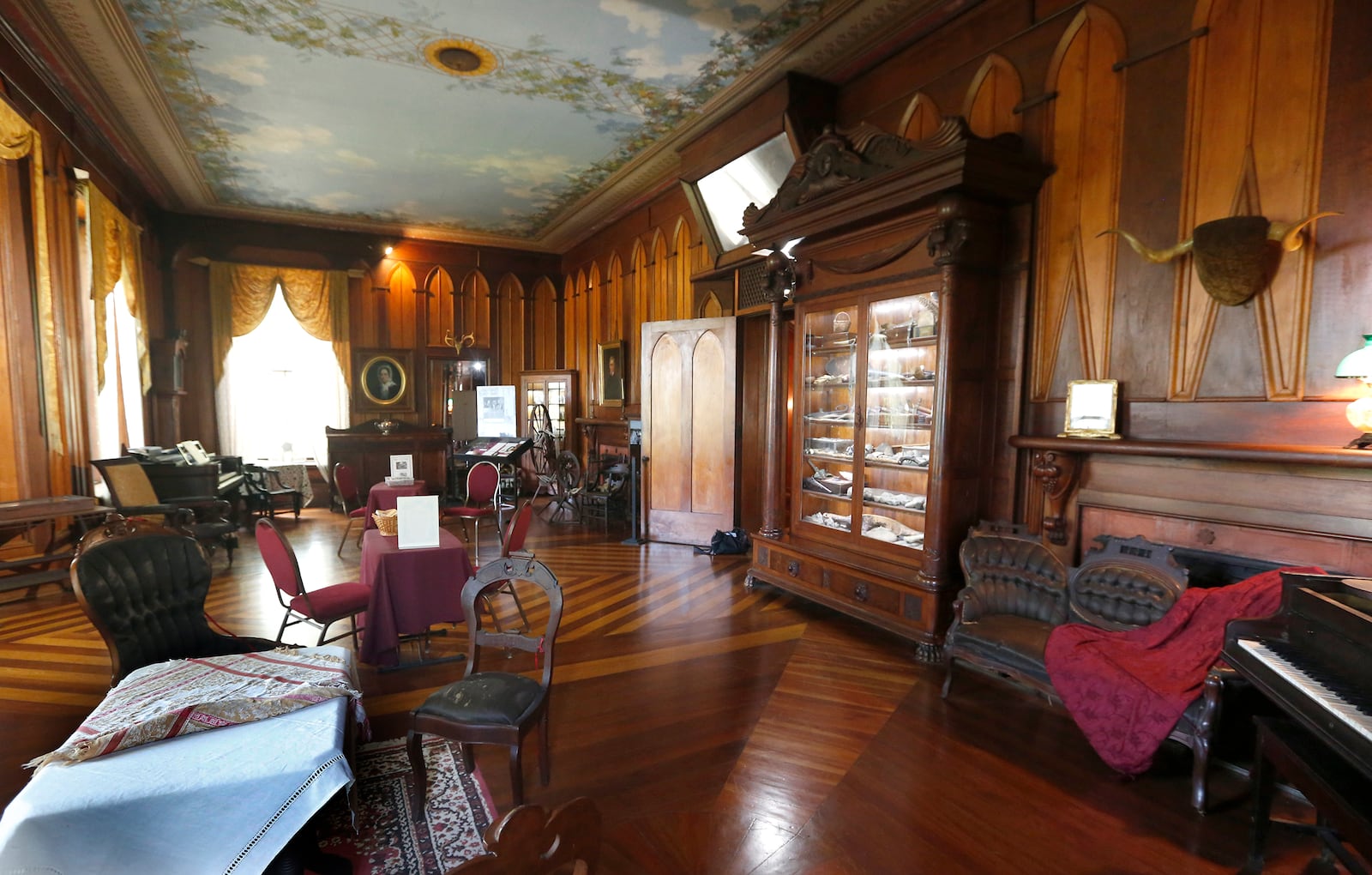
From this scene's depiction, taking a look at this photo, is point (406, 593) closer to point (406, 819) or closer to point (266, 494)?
point (406, 819)

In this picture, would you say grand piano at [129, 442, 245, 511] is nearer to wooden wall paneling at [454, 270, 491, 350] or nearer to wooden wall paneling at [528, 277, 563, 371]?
wooden wall paneling at [454, 270, 491, 350]

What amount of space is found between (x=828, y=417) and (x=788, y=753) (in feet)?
8.76

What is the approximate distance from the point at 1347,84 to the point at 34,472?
329 inches

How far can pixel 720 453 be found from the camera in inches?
264

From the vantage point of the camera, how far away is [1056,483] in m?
3.60

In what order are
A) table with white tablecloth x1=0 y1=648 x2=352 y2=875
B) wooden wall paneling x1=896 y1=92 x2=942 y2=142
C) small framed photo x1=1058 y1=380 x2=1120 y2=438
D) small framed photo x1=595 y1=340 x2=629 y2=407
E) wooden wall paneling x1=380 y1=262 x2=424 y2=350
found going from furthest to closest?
wooden wall paneling x1=380 y1=262 x2=424 y2=350 → small framed photo x1=595 y1=340 x2=629 y2=407 → wooden wall paneling x1=896 y1=92 x2=942 y2=142 → small framed photo x1=1058 y1=380 x2=1120 y2=438 → table with white tablecloth x1=0 y1=648 x2=352 y2=875

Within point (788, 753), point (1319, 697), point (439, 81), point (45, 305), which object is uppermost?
point (439, 81)

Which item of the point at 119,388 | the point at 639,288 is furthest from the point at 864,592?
the point at 119,388

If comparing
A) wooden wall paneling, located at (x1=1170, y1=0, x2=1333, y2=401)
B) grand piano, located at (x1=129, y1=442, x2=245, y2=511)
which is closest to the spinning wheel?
grand piano, located at (x1=129, y1=442, x2=245, y2=511)

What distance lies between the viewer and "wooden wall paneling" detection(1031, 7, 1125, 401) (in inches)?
137

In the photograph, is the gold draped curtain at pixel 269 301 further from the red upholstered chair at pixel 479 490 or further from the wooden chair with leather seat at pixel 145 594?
the wooden chair with leather seat at pixel 145 594

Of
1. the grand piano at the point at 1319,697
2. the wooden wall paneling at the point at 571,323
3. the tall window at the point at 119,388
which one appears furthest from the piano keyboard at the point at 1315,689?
the wooden wall paneling at the point at 571,323

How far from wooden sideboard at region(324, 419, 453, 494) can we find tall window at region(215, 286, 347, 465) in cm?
60

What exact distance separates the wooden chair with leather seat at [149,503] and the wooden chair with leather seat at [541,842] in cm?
568
